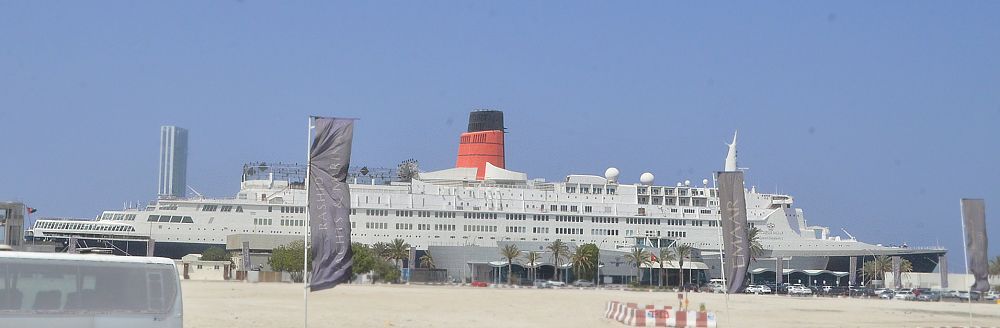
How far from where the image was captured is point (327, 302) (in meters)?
36.0

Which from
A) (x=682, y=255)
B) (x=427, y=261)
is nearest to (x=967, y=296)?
(x=682, y=255)

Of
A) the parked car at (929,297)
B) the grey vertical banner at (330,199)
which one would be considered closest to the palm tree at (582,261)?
the parked car at (929,297)

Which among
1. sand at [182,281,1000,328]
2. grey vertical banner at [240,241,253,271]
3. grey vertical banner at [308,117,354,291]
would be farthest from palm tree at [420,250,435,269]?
grey vertical banner at [308,117,354,291]

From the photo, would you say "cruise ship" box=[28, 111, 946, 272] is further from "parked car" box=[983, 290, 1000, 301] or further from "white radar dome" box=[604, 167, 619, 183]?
"parked car" box=[983, 290, 1000, 301]

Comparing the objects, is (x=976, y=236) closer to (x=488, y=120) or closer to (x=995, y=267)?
(x=995, y=267)

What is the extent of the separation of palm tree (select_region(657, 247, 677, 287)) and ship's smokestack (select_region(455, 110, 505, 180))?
57.3 ft

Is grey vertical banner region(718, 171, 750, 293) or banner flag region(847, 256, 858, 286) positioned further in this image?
banner flag region(847, 256, 858, 286)

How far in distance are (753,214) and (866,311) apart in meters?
53.3

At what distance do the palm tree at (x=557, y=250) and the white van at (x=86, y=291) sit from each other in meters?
66.7

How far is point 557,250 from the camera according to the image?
264 feet

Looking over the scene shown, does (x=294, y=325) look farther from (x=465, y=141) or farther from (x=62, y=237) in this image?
(x=465, y=141)

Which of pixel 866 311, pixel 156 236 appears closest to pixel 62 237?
pixel 156 236

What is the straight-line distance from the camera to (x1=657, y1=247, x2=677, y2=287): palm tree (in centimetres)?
8026

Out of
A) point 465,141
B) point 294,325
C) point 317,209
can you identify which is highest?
point 465,141
